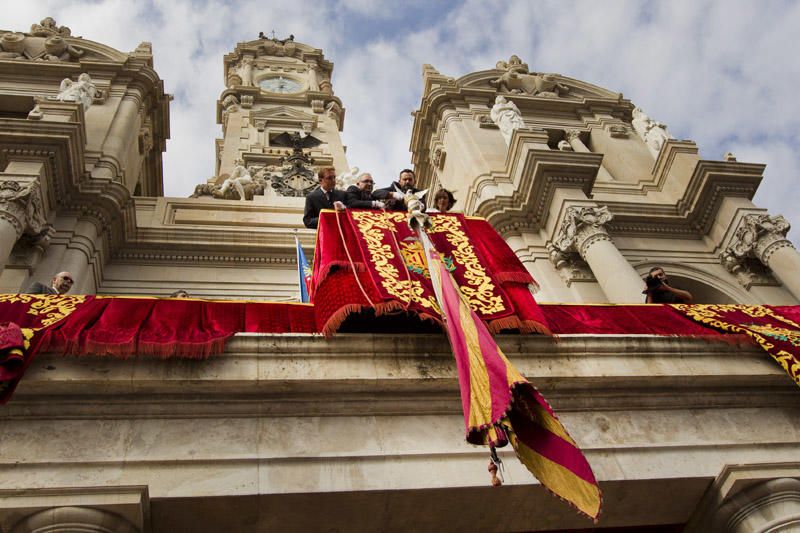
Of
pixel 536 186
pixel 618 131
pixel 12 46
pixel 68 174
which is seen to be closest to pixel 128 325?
pixel 68 174

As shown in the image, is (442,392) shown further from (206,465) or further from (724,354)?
(724,354)

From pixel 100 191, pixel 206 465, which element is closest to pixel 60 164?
pixel 100 191

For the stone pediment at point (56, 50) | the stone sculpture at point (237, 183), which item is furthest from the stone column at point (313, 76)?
the stone sculpture at point (237, 183)

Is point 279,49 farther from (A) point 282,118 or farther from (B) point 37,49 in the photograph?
(B) point 37,49

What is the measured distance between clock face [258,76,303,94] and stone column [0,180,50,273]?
18664 mm

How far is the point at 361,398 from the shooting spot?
22.1 feet

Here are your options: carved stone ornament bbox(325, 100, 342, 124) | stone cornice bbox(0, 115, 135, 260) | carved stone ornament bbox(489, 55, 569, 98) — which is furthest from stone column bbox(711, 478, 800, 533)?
carved stone ornament bbox(325, 100, 342, 124)

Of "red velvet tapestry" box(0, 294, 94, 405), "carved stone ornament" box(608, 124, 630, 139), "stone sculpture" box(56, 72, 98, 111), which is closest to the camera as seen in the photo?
"red velvet tapestry" box(0, 294, 94, 405)

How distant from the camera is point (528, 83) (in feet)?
73.6

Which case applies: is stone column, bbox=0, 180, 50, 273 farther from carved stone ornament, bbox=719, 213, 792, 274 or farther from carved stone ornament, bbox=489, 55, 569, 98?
carved stone ornament, bbox=489, 55, 569, 98

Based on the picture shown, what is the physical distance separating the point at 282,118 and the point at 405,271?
1768cm

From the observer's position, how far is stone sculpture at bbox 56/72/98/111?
1515 cm

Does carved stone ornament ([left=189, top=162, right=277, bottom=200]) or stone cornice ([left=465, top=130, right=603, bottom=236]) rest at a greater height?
carved stone ornament ([left=189, top=162, right=277, bottom=200])

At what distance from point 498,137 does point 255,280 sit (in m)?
8.54
